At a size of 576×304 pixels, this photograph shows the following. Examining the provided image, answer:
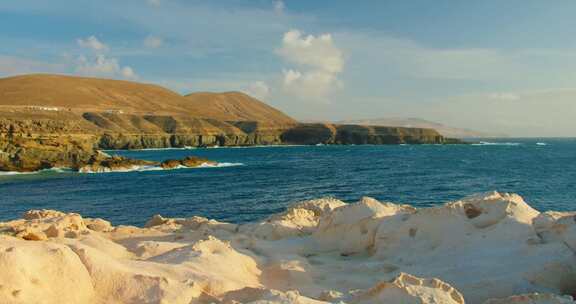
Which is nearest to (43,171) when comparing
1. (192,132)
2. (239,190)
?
(239,190)

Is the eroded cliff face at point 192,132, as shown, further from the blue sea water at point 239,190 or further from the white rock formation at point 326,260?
the white rock formation at point 326,260

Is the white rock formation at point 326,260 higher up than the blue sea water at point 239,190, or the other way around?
the white rock formation at point 326,260

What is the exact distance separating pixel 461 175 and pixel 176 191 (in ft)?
100

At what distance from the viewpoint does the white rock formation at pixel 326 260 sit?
8117 millimetres

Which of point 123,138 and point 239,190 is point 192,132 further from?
point 239,190

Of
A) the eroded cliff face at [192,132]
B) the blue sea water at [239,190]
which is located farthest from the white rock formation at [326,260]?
the eroded cliff face at [192,132]

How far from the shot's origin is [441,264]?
11.8 meters

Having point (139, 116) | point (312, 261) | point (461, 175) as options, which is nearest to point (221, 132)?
point (139, 116)

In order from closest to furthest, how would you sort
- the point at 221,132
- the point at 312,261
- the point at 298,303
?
the point at 298,303 < the point at 312,261 < the point at 221,132

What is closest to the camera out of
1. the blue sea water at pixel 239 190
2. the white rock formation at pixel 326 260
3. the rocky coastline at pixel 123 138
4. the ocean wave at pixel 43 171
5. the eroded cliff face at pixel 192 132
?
the white rock formation at pixel 326 260

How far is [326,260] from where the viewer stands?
13727mm

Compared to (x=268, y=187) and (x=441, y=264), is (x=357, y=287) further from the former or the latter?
(x=268, y=187)

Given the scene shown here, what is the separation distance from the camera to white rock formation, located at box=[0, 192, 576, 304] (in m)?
8.12

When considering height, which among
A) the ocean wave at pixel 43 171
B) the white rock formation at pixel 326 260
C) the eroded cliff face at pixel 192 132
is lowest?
the ocean wave at pixel 43 171
